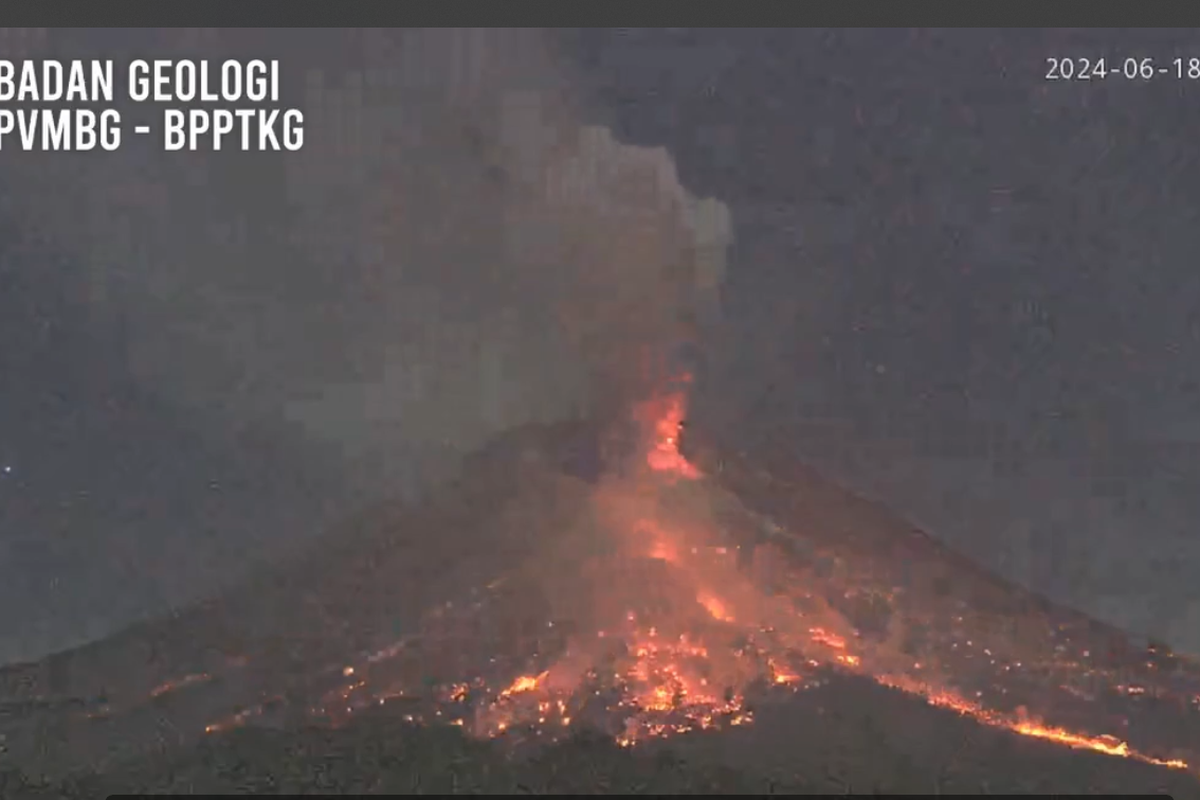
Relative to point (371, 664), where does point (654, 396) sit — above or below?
above

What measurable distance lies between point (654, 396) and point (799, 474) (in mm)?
559

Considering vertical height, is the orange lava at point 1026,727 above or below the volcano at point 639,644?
below

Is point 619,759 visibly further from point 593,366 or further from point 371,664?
point 593,366

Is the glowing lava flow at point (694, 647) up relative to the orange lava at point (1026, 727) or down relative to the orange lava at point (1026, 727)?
up

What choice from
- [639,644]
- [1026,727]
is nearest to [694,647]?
[639,644]

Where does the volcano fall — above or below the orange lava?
above

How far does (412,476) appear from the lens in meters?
3.30

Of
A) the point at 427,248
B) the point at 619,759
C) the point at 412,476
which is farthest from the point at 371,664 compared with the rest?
the point at 427,248

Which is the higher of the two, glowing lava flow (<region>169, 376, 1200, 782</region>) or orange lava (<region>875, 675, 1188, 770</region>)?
glowing lava flow (<region>169, 376, 1200, 782</region>)

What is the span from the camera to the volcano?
125 inches

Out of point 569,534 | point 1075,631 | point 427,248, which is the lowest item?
point 1075,631

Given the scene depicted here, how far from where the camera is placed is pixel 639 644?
10.7ft

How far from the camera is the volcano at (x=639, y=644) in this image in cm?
319

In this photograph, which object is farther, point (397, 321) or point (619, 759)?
point (397, 321)
